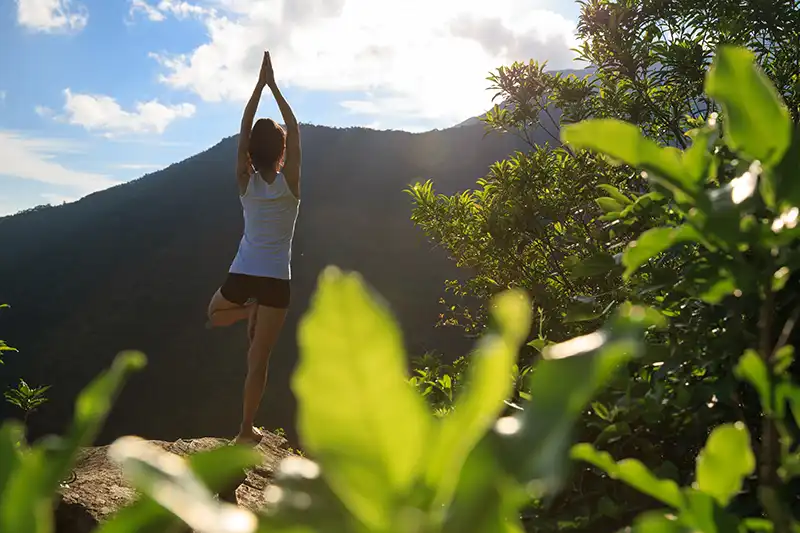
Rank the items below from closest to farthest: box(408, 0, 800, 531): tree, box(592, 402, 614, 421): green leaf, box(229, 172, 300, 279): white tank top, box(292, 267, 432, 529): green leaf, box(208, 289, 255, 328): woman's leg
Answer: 1. box(292, 267, 432, 529): green leaf
2. box(592, 402, 614, 421): green leaf
3. box(229, 172, 300, 279): white tank top
4. box(208, 289, 255, 328): woman's leg
5. box(408, 0, 800, 531): tree

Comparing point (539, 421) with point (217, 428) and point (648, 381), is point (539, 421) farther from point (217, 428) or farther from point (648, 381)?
point (217, 428)

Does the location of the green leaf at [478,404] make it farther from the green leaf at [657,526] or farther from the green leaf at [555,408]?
the green leaf at [657,526]

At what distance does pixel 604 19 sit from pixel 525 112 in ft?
2.81

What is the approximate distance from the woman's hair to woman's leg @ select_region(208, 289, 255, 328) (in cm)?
82

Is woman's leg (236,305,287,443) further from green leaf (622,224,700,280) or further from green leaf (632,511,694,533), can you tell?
green leaf (632,511,694,533)

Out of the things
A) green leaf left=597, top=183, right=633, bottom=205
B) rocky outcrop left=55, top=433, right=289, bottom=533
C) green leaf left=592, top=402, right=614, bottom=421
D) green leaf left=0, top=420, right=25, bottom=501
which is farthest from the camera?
rocky outcrop left=55, top=433, right=289, bottom=533

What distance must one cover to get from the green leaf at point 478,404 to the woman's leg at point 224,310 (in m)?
3.58

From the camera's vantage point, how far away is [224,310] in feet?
12.5

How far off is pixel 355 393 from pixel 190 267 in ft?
136

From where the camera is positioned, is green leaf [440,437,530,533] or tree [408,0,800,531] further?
tree [408,0,800,531]

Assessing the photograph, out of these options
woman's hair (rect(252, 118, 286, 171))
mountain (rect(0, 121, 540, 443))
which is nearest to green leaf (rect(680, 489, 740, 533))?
woman's hair (rect(252, 118, 286, 171))

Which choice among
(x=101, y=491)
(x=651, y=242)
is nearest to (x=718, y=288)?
(x=651, y=242)

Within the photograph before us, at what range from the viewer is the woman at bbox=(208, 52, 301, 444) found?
3.67 meters

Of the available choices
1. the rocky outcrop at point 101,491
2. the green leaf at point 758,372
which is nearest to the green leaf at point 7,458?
the green leaf at point 758,372
